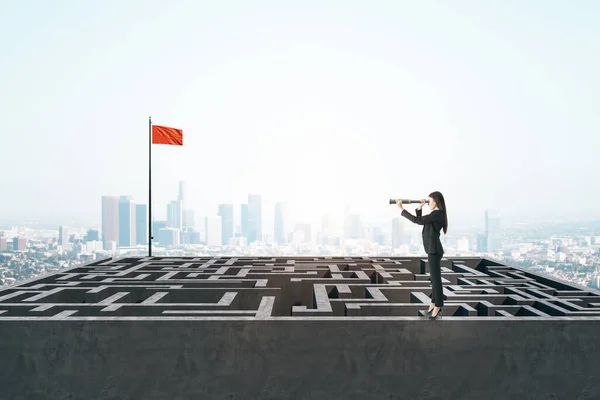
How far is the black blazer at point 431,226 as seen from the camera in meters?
6.46

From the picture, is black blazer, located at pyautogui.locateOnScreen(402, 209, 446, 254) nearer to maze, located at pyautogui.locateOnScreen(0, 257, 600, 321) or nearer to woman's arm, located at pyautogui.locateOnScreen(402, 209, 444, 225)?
woman's arm, located at pyautogui.locateOnScreen(402, 209, 444, 225)

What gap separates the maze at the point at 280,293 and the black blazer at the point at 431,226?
1124 millimetres

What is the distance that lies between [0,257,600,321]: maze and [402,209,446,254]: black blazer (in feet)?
3.69

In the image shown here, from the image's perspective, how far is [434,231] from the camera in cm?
652

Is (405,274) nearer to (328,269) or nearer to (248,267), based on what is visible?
(328,269)
